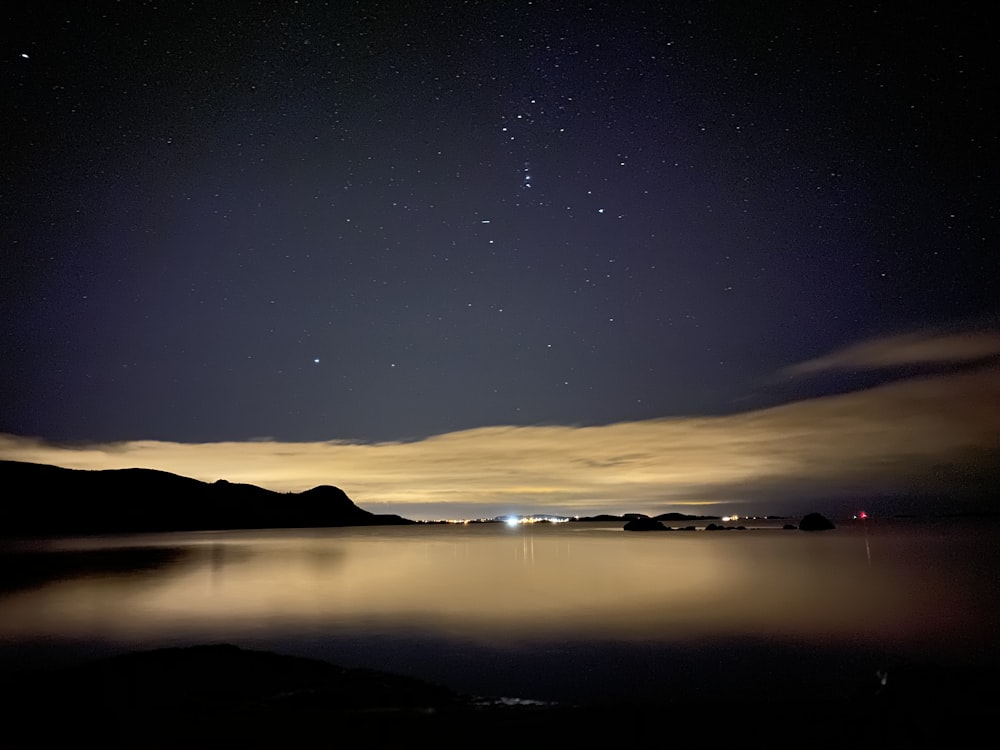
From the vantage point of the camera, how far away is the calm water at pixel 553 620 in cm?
1822

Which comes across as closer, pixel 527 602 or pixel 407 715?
pixel 407 715

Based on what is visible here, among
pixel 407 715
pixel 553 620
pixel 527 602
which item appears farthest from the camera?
pixel 527 602

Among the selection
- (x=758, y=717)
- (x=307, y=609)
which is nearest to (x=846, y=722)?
(x=758, y=717)

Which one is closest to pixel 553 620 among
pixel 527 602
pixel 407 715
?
pixel 527 602

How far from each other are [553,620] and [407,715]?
1849 centimetres

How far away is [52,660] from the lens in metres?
19.1

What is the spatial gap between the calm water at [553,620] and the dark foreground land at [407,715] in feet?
17.4

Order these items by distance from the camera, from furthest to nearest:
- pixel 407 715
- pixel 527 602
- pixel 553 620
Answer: pixel 527 602 → pixel 553 620 → pixel 407 715

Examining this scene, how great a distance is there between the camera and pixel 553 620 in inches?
1056

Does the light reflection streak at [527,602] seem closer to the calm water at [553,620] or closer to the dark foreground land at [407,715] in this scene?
the calm water at [553,620]

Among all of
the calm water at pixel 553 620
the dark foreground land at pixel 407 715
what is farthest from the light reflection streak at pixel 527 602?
the dark foreground land at pixel 407 715

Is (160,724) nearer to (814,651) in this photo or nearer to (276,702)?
(276,702)

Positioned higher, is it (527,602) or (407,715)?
(407,715)

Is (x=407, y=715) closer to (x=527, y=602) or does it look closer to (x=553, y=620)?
(x=553, y=620)
